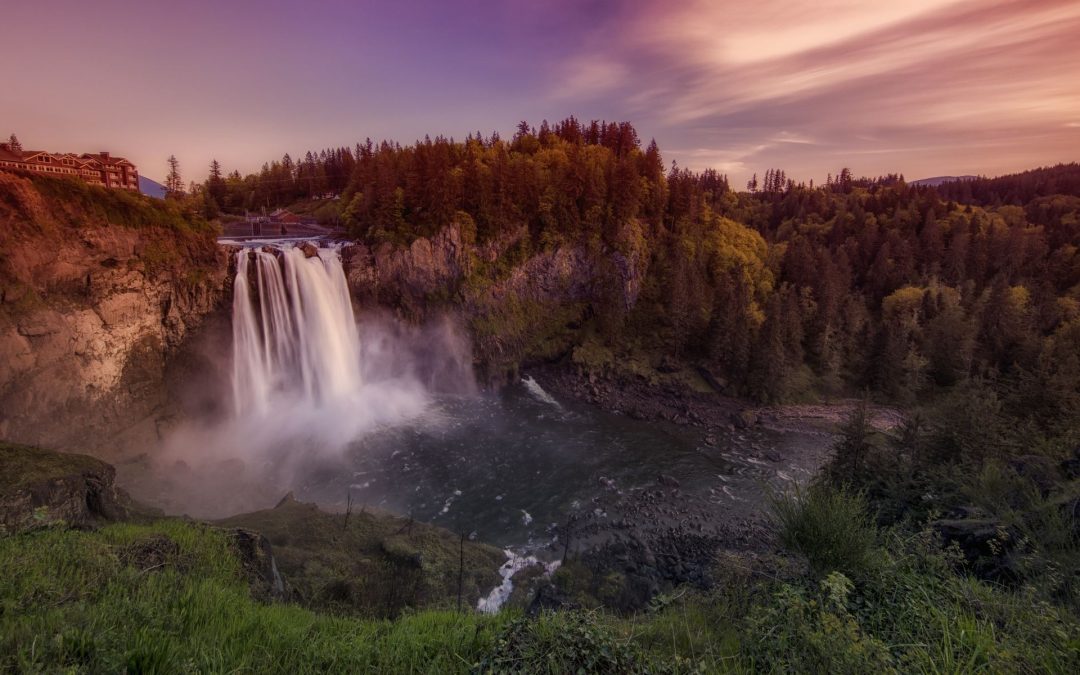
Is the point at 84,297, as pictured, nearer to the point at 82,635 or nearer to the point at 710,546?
the point at 82,635

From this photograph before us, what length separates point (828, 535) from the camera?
7.03 meters

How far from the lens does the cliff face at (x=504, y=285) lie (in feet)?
141

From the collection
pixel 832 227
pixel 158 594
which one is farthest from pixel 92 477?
pixel 832 227

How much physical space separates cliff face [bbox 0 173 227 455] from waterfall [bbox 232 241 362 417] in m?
3.05

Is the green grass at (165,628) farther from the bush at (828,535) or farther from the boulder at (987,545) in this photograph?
the boulder at (987,545)

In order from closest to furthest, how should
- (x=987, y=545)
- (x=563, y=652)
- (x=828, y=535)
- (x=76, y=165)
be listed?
(x=563, y=652) → (x=828, y=535) → (x=987, y=545) → (x=76, y=165)

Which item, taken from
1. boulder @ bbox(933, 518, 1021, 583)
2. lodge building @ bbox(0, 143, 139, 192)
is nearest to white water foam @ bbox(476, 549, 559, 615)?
boulder @ bbox(933, 518, 1021, 583)

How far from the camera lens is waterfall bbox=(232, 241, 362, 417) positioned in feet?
107

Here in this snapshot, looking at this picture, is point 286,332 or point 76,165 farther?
point 286,332

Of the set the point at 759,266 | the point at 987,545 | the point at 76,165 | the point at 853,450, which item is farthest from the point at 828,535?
the point at 759,266

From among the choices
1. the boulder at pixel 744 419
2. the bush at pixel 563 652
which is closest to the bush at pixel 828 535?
the bush at pixel 563 652

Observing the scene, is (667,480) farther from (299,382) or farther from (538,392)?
(299,382)

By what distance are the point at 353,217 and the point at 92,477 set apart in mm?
38695

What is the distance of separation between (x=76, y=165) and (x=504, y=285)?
110ft
